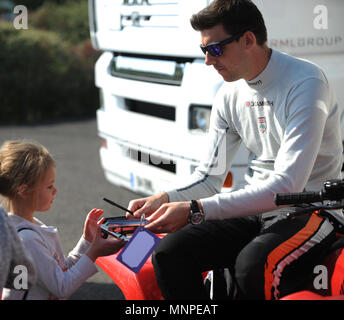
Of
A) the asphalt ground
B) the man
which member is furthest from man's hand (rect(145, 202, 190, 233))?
the asphalt ground

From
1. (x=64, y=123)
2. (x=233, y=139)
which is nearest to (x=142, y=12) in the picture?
(x=233, y=139)

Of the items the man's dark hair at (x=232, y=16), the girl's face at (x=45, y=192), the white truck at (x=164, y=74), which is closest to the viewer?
the girl's face at (x=45, y=192)

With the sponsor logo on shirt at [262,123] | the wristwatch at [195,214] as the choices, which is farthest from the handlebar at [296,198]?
the sponsor logo on shirt at [262,123]

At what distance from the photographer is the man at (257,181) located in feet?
7.50

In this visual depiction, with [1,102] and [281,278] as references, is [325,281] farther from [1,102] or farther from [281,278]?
[1,102]

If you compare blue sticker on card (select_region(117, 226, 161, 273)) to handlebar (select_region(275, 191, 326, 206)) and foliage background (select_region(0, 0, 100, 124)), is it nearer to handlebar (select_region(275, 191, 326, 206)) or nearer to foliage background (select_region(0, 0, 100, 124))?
handlebar (select_region(275, 191, 326, 206))

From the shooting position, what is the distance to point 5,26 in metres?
13.7

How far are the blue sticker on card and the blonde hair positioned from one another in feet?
1.34

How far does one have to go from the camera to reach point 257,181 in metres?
2.68

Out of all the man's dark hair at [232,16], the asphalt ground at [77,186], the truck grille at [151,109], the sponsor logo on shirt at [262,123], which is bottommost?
the asphalt ground at [77,186]

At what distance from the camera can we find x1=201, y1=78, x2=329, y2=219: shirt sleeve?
2355 mm

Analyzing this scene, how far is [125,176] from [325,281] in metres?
3.57

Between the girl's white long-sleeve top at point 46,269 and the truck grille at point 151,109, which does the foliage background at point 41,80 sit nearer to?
the truck grille at point 151,109

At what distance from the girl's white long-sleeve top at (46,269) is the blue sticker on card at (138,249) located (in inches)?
8.0
